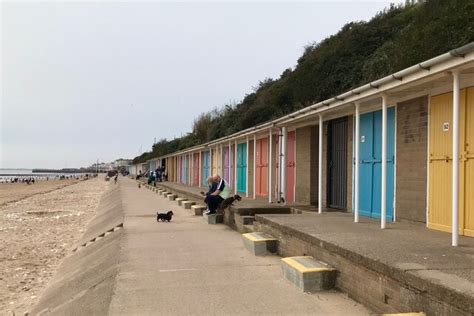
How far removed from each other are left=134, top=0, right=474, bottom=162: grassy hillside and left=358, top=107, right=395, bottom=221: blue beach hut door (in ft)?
13.6

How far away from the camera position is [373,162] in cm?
1089

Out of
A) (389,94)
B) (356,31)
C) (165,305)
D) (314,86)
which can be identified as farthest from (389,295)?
(356,31)

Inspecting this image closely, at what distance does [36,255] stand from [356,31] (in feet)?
71.2

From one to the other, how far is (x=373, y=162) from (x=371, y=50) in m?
18.2

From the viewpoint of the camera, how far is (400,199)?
31.8ft

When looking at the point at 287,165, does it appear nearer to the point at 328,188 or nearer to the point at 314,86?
the point at 328,188

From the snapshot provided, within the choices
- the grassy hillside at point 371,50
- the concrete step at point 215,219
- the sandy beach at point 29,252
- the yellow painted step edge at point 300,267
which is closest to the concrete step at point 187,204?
the sandy beach at point 29,252

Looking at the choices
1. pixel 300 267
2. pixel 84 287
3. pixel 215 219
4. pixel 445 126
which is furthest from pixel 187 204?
pixel 300 267

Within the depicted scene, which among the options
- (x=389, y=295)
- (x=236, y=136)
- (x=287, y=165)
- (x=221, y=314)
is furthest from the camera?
(x=236, y=136)

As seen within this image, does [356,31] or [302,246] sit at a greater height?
[356,31]

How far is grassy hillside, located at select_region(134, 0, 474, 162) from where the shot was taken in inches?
563

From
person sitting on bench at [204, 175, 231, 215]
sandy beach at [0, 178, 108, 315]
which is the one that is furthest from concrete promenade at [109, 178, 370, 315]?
person sitting on bench at [204, 175, 231, 215]

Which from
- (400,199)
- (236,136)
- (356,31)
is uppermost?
(356,31)

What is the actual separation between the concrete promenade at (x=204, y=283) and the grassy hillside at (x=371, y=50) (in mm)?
7992
